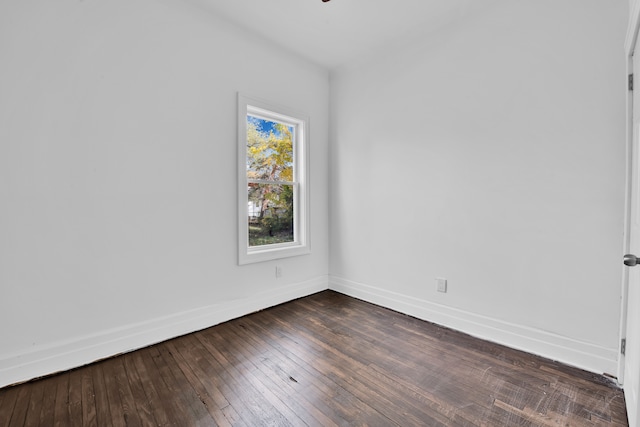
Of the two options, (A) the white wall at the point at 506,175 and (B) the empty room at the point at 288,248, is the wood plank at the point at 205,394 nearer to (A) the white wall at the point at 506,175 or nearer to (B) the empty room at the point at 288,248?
(B) the empty room at the point at 288,248

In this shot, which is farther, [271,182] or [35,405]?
[271,182]

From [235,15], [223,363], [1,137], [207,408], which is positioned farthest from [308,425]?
[235,15]

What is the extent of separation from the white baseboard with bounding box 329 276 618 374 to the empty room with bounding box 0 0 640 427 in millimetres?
14

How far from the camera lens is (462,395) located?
1689mm

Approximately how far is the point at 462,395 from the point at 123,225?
2516 mm

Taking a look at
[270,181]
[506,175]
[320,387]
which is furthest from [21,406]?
[506,175]

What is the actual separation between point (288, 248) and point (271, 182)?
0.75 m

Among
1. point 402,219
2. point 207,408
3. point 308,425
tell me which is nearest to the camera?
point 308,425

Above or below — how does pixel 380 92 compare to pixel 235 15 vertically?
below

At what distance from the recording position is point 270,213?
3.22 metres

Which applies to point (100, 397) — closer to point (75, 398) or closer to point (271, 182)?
point (75, 398)

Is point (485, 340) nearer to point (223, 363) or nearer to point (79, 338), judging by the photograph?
point (223, 363)

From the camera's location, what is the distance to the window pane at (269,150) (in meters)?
3.04

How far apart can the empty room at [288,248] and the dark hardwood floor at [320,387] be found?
0.6 inches
